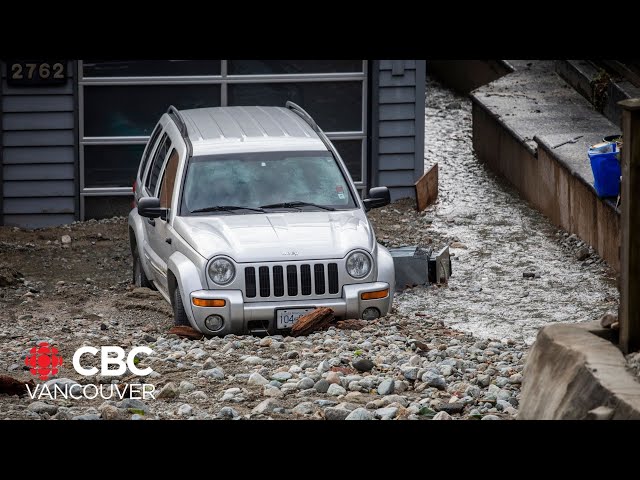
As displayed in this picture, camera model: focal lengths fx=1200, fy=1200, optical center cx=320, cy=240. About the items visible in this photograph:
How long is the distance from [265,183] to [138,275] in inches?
94.4

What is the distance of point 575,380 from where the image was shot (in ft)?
18.4

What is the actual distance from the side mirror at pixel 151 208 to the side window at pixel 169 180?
0.82 ft

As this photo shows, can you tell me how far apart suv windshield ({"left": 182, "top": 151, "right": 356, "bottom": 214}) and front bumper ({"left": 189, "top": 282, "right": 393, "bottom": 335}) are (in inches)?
42.1

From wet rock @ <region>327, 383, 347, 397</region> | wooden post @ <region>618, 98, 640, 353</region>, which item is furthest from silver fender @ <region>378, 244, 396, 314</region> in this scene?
wooden post @ <region>618, 98, 640, 353</region>

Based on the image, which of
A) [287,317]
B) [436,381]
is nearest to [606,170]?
[287,317]

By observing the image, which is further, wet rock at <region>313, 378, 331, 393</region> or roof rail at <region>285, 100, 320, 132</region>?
roof rail at <region>285, 100, 320, 132</region>

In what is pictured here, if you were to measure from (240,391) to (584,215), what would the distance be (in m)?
7.14

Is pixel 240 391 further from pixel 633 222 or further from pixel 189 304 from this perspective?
pixel 633 222

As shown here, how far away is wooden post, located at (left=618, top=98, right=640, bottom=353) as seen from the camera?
5.69 metres

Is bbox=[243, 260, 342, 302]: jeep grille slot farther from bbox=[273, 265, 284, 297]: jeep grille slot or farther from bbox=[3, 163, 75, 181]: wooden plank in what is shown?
bbox=[3, 163, 75, 181]: wooden plank

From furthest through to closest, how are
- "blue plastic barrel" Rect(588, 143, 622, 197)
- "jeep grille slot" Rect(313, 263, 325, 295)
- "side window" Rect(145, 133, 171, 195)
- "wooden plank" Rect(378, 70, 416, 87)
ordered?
"wooden plank" Rect(378, 70, 416, 87) → "blue plastic barrel" Rect(588, 143, 622, 197) → "side window" Rect(145, 133, 171, 195) → "jeep grille slot" Rect(313, 263, 325, 295)

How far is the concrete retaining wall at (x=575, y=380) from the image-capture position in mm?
5270

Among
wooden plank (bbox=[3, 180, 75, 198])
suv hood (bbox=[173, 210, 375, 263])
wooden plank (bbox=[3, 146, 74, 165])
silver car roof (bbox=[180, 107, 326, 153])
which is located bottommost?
wooden plank (bbox=[3, 180, 75, 198])
